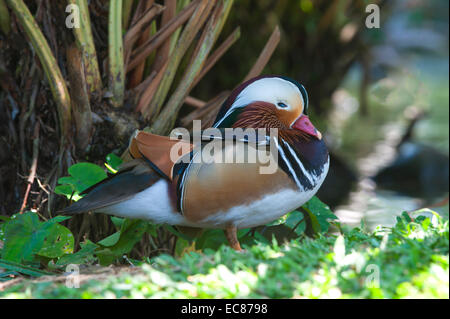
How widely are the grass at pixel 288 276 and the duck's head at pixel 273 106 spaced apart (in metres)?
0.51

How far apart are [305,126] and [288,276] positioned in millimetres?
735

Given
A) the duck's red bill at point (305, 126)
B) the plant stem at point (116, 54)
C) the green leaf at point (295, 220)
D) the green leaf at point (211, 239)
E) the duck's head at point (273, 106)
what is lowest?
the green leaf at point (211, 239)

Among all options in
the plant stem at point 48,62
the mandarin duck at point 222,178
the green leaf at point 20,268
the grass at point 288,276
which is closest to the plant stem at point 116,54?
the plant stem at point 48,62

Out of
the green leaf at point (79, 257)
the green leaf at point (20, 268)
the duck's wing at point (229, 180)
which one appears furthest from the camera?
the green leaf at point (79, 257)

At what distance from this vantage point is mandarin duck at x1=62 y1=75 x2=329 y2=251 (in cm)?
230

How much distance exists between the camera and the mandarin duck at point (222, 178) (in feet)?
7.56

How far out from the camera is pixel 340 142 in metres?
6.58

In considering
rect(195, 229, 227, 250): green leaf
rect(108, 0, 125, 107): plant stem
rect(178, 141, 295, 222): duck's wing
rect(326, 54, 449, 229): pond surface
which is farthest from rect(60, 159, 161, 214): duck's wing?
rect(326, 54, 449, 229): pond surface

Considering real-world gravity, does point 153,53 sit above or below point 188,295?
above

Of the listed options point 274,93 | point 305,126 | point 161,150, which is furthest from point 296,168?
point 161,150

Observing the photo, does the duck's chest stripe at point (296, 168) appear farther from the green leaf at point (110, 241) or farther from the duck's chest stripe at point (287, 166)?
the green leaf at point (110, 241)

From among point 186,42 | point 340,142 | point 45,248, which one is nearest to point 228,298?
point 45,248
